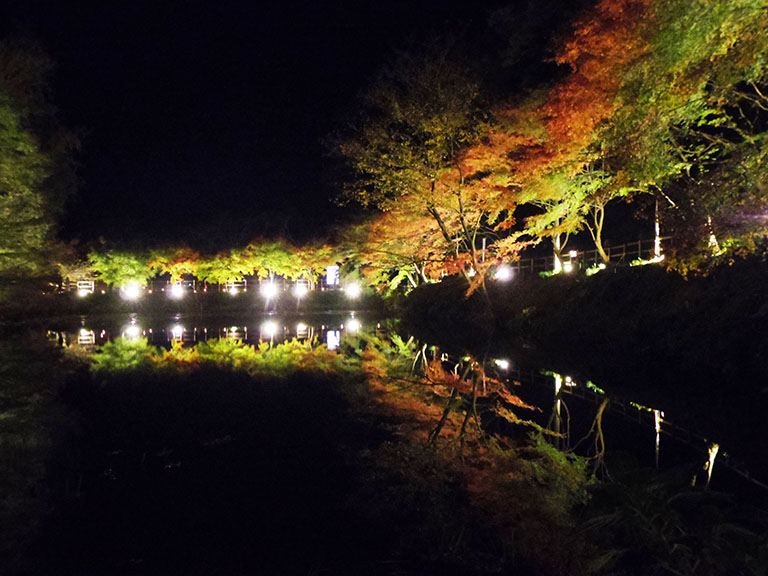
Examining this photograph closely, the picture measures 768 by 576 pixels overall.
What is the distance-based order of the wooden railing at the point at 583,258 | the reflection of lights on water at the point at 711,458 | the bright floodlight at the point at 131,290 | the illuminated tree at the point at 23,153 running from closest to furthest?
the reflection of lights on water at the point at 711,458, the illuminated tree at the point at 23,153, the wooden railing at the point at 583,258, the bright floodlight at the point at 131,290

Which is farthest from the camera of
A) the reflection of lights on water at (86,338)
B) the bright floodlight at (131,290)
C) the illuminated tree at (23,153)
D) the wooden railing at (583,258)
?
the bright floodlight at (131,290)

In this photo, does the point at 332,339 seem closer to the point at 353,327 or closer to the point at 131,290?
the point at 353,327

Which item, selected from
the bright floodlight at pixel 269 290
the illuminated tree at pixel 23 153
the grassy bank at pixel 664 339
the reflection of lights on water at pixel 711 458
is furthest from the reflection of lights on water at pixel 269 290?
the reflection of lights on water at pixel 711 458

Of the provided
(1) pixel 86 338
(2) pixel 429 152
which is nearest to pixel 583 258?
(2) pixel 429 152

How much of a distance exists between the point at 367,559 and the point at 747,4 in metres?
8.64

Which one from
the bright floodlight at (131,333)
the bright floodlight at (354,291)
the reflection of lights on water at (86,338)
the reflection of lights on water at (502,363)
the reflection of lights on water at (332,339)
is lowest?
the reflection of lights on water at (502,363)

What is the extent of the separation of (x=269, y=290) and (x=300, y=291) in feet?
8.62

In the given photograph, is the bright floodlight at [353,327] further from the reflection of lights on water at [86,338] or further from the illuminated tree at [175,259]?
the illuminated tree at [175,259]

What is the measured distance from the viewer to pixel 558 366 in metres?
12.0

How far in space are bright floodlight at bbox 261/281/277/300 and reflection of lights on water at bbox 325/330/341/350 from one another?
2148 centimetres

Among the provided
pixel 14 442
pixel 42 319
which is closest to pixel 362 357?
pixel 14 442

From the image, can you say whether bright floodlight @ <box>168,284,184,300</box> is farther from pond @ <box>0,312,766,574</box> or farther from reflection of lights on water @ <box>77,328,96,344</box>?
pond @ <box>0,312,766,574</box>

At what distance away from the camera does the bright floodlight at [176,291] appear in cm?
4038

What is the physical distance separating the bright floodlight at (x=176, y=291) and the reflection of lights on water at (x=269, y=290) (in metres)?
6.01
